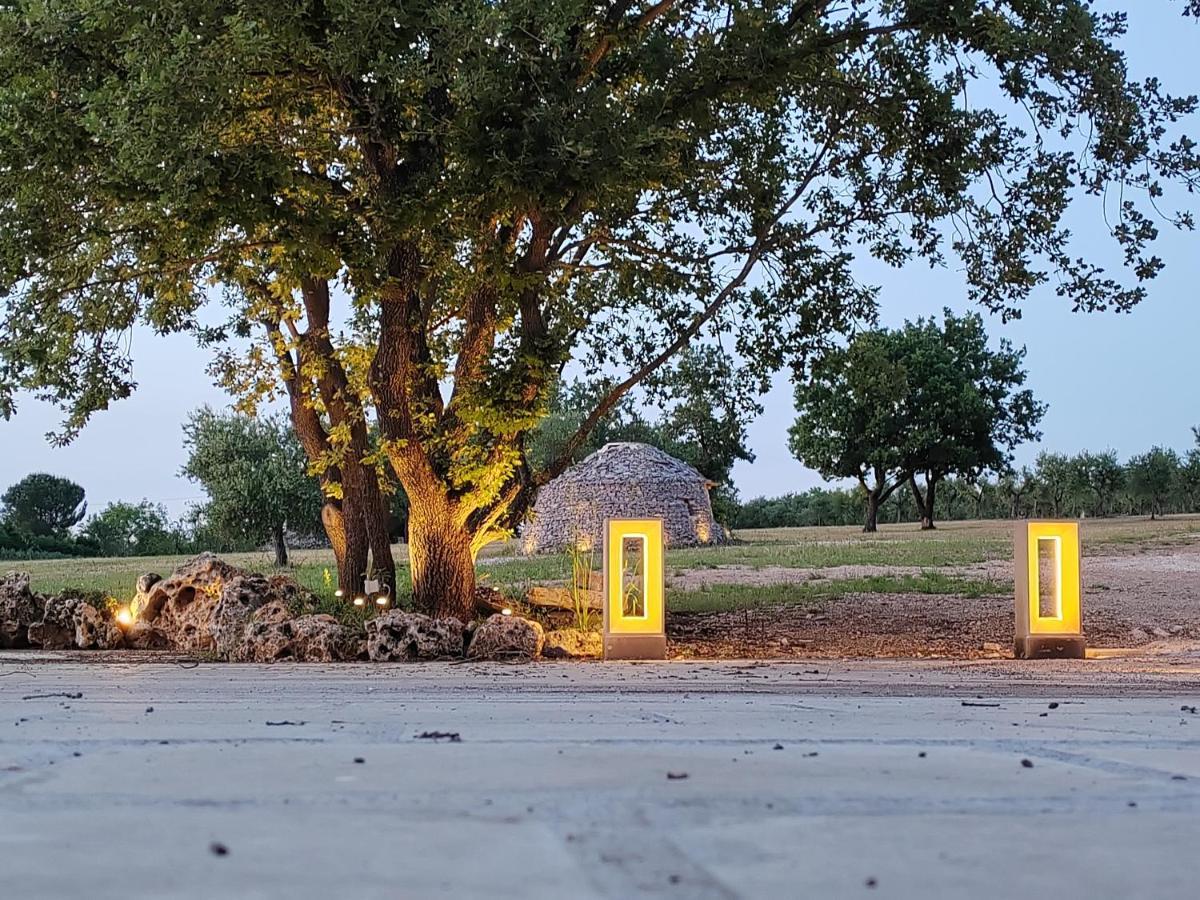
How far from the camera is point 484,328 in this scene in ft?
39.6

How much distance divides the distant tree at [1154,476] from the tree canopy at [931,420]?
15.1 meters

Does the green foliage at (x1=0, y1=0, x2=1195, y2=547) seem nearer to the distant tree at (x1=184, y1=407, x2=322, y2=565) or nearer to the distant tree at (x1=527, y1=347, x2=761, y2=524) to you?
the distant tree at (x1=527, y1=347, x2=761, y2=524)

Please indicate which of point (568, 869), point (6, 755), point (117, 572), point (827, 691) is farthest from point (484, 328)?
point (117, 572)

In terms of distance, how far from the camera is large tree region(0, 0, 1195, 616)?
9008 mm

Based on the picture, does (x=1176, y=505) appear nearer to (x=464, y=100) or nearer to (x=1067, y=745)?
(x=464, y=100)

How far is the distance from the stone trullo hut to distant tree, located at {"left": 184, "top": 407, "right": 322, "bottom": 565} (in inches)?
236

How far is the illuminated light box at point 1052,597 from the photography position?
10.3 meters

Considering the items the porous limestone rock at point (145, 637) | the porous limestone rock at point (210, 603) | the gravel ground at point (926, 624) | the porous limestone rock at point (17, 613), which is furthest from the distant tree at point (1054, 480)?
the porous limestone rock at point (17, 613)

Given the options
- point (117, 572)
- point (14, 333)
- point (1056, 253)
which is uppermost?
point (1056, 253)

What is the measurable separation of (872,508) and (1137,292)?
35001 mm

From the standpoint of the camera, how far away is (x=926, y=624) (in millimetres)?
14219

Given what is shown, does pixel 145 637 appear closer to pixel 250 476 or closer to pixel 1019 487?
pixel 250 476

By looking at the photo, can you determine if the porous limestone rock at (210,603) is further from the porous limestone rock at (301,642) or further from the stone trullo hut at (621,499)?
the stone trullo hut at (621,499)

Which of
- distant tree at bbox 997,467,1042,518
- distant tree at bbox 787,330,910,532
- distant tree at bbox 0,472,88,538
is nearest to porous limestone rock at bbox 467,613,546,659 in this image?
distant tree at bbox 787,330,910,532
